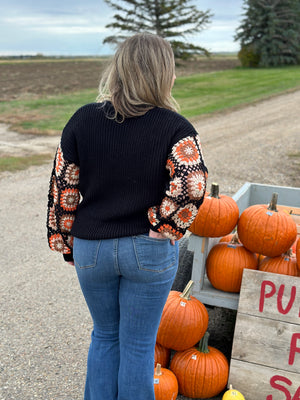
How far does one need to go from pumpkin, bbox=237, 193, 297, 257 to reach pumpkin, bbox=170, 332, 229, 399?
69 centimetres

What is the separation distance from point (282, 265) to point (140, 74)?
→ 68.6 inches

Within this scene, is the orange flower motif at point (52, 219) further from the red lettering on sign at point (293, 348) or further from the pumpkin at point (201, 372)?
the red lettering on sign at point (293, 348)

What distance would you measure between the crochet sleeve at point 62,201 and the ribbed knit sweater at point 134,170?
2cm

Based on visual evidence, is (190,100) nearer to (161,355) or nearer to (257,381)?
(161,355)

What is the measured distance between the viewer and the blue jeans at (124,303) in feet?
6.21

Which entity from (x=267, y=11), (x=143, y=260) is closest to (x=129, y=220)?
(x=143, y=260)

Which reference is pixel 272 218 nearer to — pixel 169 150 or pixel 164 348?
pixel 164 348

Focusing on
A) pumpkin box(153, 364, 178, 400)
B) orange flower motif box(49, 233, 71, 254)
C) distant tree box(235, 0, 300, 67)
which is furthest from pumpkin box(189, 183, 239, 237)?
distant tree box(235, 0, 300, 67)

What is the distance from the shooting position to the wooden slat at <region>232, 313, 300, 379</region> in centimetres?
261

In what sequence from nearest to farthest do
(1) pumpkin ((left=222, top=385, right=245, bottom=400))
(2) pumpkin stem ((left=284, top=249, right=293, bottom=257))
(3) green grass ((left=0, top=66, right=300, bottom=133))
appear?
(1) pumpkin ((left=222, top=385, right=245, bottom=400))
(2) pumpkin stem ((left=284, top=249, right=293, bottom=257))
(3) green grass ((left=0, top=66, right=300, bottom=133))

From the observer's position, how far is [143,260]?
1.89 metres

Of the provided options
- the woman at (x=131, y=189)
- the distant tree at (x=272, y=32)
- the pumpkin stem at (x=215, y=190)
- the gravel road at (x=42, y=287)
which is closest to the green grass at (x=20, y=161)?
the gravel road at (x=42, y=287)

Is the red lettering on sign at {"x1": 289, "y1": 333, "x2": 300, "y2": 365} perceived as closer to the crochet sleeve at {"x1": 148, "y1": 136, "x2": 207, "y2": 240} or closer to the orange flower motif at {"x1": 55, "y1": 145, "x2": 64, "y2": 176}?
the crochet sleeve at {"x1": 148, "y1": 136, "x2": 207, "y2": 240}

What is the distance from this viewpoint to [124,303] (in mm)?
2004
